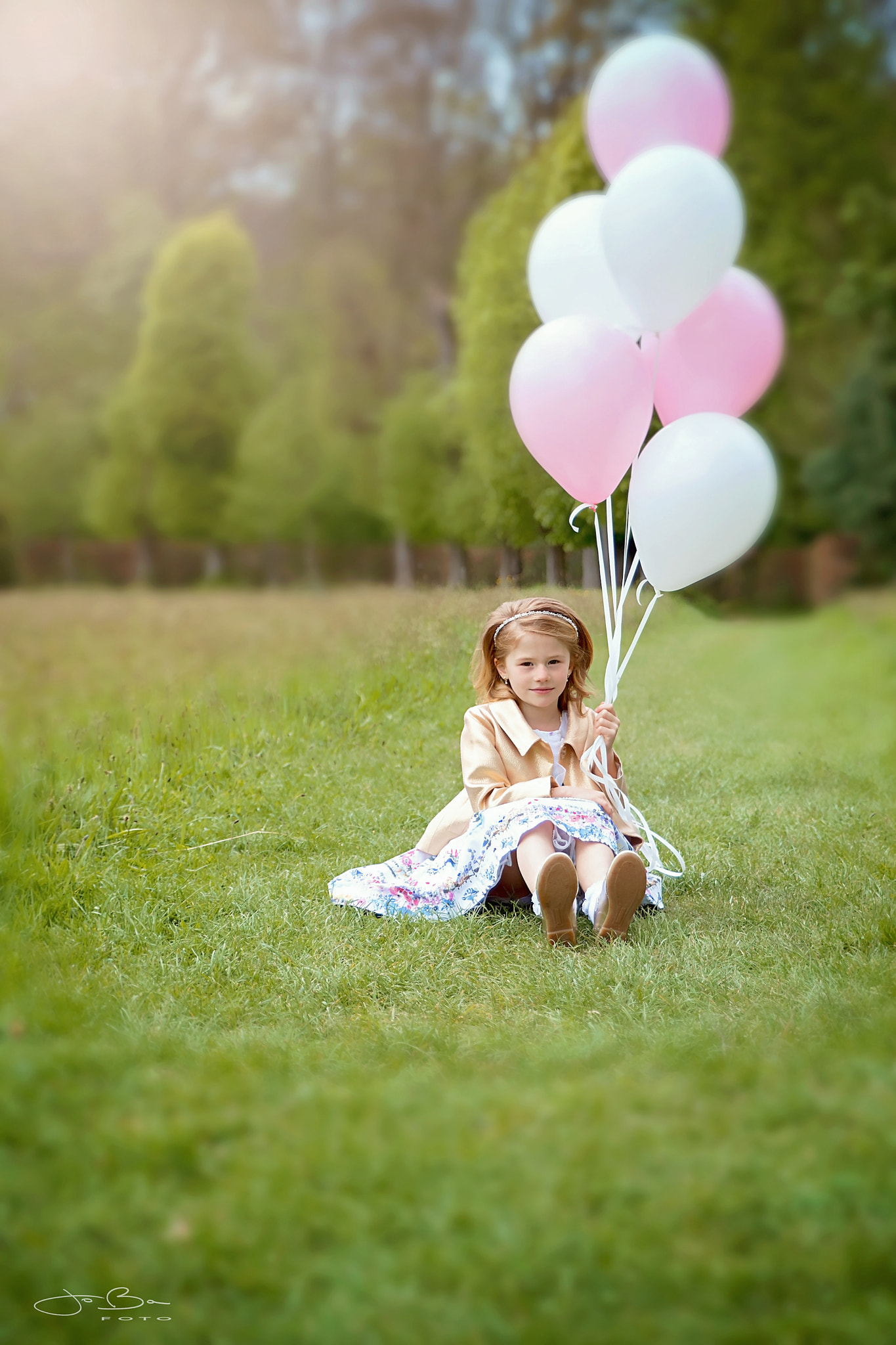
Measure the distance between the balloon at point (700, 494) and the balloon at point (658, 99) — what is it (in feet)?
3.12

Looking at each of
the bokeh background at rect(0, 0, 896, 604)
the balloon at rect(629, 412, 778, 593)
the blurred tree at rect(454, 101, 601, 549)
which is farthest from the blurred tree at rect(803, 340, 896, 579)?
the balloon at rect(629, 412, 778, 593)

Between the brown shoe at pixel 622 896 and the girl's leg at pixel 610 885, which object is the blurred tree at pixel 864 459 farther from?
the brown shoe at pixel 622 896

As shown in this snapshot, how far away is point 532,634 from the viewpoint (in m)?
2.47

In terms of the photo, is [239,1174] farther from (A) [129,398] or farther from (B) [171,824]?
(A) [129,398]

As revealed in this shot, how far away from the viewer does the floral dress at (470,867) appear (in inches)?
92.4

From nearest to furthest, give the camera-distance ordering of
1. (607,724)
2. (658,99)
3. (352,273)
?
(607,724) < (658,99) < (352,273)

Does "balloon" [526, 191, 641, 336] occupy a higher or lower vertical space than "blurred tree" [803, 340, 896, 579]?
higher

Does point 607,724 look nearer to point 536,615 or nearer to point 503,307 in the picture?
point 536,615

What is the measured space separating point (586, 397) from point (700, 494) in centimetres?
42

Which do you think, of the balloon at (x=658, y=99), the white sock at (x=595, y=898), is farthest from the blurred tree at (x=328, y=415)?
the white sock at (x=595, y=898)

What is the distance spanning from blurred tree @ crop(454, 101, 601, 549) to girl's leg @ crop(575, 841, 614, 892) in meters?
2.28

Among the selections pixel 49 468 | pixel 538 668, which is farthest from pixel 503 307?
pixel 538 668

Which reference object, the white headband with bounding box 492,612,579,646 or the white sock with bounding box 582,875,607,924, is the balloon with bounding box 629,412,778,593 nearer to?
the white headband with bounding box 492,612,579,646

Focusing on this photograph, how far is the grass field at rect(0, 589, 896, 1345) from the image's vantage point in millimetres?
1120
